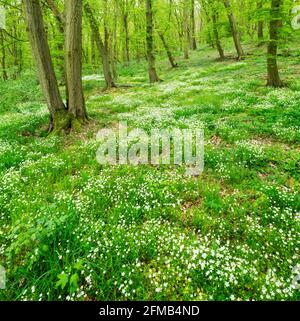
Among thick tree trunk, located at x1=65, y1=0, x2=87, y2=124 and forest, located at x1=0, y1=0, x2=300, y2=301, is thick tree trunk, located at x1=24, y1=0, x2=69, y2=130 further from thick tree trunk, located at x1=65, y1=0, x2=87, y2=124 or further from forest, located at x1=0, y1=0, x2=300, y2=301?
thick tree trunk, located at x1=65, y1=0, x2=87, y2=124

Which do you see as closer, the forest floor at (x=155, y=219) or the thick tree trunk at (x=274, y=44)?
the forest floor at (x=155, y=219)

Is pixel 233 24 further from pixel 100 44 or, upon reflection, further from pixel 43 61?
pixel 43 61

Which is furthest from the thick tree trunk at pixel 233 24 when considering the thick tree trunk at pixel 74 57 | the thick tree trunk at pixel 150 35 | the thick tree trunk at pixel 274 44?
the thick tree trunk at pixel 74 57

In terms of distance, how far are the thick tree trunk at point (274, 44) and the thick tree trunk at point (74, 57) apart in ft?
28.7

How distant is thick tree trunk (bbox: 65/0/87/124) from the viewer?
340 inches


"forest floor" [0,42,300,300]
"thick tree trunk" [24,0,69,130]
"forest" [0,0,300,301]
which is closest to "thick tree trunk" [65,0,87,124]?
"forest" [0,0,300,301]

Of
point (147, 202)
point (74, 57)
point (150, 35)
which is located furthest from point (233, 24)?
point (147, 202)

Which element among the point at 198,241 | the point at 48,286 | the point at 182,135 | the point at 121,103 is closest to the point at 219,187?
the point at 198,241

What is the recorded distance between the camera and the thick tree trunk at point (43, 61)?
8.23 m

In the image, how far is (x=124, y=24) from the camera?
29609mm

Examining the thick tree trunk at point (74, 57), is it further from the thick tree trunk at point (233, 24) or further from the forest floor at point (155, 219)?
the thick tree trunk at point (233, 24)

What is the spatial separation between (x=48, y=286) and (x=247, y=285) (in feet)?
10.1

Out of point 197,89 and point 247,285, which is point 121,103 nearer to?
point 197,89

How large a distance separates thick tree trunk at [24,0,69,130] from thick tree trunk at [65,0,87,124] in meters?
Result: 0.49
